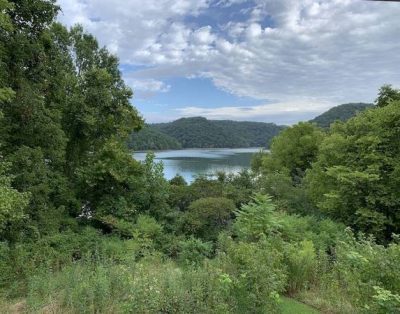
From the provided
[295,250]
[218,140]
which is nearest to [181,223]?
[295,250]

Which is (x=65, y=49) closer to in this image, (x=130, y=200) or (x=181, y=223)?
(x=130, y=200)

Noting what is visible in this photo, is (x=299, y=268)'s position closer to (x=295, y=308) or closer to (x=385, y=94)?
(x=295, y=308)

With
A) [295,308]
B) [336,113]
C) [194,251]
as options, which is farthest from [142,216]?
[336,113]

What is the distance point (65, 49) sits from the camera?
15609mm

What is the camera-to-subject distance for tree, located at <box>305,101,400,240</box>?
1185 cm

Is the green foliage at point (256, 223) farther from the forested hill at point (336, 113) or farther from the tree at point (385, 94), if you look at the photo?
the forested hill at point (336, 113)

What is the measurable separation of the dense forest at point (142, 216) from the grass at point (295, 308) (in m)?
0.03

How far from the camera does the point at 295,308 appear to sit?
5.18 metres

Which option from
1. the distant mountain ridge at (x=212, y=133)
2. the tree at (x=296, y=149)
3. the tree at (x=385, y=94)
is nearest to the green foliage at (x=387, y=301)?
the tree at (x=385, y=94)

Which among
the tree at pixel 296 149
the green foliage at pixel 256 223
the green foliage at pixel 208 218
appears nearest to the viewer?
the green foliage at pixel 256 223

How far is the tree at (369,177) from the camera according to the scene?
11.9 m

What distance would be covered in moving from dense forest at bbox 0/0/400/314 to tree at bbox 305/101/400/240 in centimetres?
4

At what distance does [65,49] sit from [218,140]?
6849cm

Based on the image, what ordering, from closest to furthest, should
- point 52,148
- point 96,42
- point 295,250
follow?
point 295,250 → point 52,148 → point 96,42
